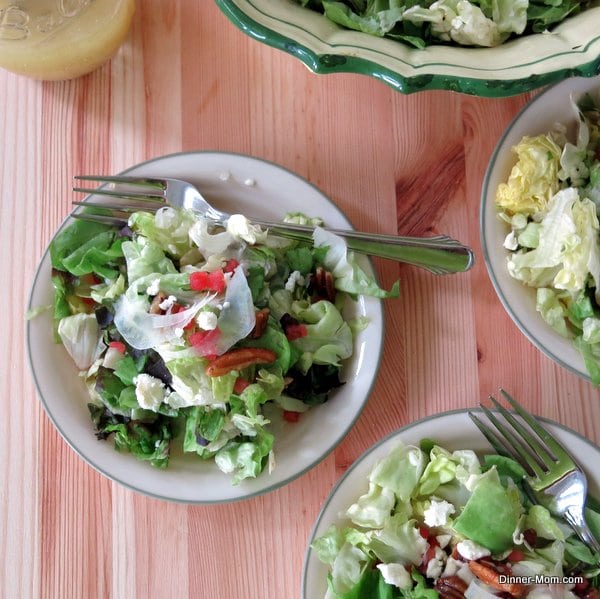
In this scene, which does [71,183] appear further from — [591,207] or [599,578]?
[599,578]

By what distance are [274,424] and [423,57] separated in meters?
0.55

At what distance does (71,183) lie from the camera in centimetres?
119

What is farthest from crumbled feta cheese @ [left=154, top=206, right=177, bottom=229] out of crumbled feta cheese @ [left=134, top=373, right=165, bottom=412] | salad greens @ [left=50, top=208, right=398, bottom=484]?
crumbled feta cheese @ [left=134, top=373, right=165, bottom=412]

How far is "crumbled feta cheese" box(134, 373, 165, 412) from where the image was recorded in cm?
103

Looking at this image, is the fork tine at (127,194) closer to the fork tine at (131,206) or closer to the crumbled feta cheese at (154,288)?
the fork tine at (131,206)

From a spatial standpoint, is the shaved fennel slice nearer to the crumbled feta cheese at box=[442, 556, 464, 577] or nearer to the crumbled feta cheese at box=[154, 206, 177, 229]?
the crumbled feta cheese at box=[154, 206, 177, 229]

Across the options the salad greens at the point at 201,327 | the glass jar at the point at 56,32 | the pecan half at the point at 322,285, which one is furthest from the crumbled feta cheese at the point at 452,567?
the glass jar at the point at 56,32

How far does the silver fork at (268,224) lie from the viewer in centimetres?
107

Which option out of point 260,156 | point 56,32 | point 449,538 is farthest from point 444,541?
point 56,32

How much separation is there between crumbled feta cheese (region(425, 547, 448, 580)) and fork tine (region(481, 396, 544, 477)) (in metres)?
0.17

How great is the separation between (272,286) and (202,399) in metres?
0.20

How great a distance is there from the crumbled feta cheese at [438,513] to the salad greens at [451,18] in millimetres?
601

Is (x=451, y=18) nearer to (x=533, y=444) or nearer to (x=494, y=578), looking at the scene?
(x=533, y=444)

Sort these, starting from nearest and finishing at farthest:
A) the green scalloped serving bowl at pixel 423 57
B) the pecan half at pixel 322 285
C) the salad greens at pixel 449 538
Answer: the green scalloped serving bowl at pixel 423 57 < the salad greens at pixel 449 538 < the pecan half at pixel 322 285
